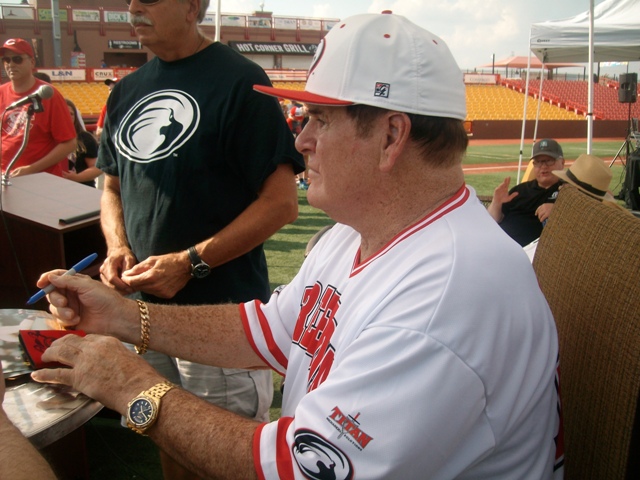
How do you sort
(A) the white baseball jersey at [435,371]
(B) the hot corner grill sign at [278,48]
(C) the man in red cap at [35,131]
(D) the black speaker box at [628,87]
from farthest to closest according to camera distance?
(B) the hot corner grill sign at [278,48], (D) the black speaker box at [628,87], (C) the man in red cap at [35,131], (A) the white baseball jersey at [435,371]

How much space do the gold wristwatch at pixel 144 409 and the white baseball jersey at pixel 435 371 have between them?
0.82 feet

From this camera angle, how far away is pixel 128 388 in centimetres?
134

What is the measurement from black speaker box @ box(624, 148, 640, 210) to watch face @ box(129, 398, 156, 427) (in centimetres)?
1093

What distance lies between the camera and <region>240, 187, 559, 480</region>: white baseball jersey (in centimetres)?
100

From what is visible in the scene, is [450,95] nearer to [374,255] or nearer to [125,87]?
[374,255]

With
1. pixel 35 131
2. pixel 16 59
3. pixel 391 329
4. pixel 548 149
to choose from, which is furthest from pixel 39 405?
pixel 548 149

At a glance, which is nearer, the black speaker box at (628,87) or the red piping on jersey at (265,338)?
the red piping on jersey at (265,338)

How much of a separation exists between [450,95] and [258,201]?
108 cm

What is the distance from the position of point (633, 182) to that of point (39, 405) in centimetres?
1144

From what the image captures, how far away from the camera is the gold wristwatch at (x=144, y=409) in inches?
50.1

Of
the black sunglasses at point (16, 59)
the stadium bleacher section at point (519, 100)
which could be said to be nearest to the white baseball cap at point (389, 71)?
the black sunglasses at point (16, 59)

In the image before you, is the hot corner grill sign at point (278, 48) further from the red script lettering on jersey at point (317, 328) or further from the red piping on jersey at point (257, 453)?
the red piping on jersey at point (257, 453)

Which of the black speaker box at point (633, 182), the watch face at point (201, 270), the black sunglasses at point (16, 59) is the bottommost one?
the black speaker box at point (633, 182)

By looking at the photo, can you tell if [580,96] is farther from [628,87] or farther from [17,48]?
[17,48]
